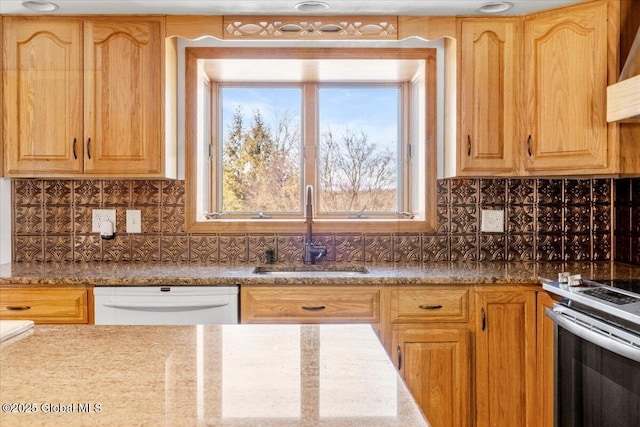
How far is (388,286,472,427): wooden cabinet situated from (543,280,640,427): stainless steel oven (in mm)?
380

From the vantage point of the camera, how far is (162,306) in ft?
7.23

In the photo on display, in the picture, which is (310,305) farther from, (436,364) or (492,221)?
(492,221)

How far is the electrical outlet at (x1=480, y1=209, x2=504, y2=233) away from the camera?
2744 mm

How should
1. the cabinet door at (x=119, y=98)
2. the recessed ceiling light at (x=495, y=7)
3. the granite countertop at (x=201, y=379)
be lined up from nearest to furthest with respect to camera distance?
1. the granite countertop at (x=201, y=379)
2. the recessed ceiling light at (x=495, y=7)
3. the cabinet door at (x=119, y=98)

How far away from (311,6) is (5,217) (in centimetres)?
206

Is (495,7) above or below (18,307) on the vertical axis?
above

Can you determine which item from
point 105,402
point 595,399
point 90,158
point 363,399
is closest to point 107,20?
point 90,158

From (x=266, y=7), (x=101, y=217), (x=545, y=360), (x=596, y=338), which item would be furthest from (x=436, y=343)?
(x=101, y=217)

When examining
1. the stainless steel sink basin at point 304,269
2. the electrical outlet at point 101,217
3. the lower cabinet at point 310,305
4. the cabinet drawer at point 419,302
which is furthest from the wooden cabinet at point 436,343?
the electrical outlet at point 101,217

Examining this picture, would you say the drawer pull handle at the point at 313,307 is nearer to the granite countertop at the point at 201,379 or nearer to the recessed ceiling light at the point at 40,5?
the granite countertop at the point at 201,379

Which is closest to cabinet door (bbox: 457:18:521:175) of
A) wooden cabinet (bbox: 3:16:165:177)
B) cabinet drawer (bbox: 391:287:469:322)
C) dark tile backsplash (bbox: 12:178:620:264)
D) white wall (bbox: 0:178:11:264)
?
dark tile backsplash (bbox: 12:178:620:264)

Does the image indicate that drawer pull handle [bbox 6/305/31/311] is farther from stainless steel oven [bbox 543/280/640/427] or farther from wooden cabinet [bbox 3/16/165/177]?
stainless steel oven [bbox 543/280/640/427]

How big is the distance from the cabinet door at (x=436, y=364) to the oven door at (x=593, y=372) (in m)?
0.39

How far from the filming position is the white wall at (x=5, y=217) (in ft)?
8.92
